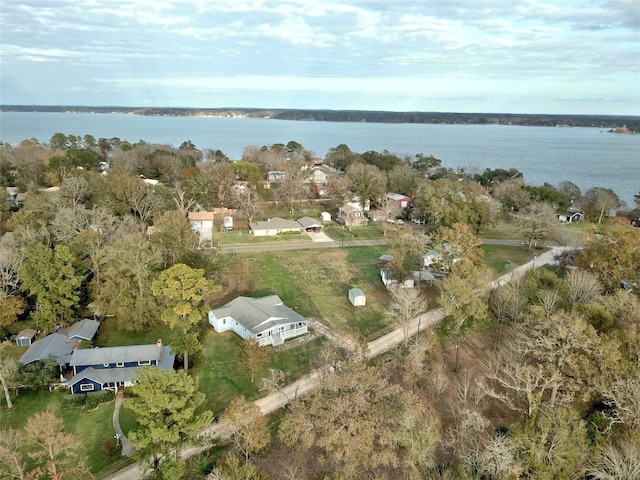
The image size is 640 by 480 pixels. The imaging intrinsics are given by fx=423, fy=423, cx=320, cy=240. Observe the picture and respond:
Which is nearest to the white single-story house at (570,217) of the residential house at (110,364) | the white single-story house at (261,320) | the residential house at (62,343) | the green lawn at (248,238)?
the green lawn at (248,238)

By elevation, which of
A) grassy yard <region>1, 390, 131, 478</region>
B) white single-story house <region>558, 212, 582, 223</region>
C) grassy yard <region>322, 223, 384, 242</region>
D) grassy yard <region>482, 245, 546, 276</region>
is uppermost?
white single-story house <region>558, 212, 582, 223</region>

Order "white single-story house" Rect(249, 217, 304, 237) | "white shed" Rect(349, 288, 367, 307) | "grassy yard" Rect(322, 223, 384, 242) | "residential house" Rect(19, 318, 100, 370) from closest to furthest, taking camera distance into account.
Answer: "residential house" Rect(19, 318, 100, 370)
"white shed" Rect(349, 288, 367, 307)
"grassy yard" Rect(322, 223, 384, 242)
"white single-story house" Rect(249, 217, 304, 237)

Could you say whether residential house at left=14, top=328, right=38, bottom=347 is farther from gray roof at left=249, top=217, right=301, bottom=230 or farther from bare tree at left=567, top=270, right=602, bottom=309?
bare tree at left=567, top=270, right=602, bottom=309

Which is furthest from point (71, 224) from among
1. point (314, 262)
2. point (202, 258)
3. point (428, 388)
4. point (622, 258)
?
point (622, 258)

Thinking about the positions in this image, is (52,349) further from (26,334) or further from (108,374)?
(108,374)

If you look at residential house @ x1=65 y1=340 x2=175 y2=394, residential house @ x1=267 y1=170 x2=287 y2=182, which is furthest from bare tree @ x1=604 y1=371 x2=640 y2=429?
residential house @ x1=267 y1=170 x2=287 y2=182

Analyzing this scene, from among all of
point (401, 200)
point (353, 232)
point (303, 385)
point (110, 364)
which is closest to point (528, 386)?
point (303, 385)
